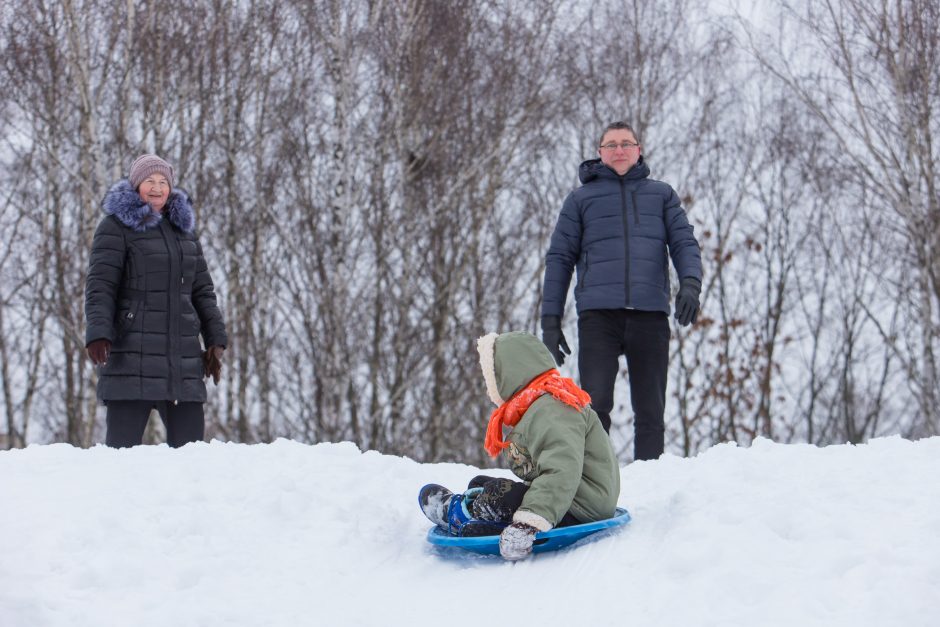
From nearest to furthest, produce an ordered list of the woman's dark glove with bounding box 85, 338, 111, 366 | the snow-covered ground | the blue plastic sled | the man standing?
1. the snow-covered ground
2. the blue plastic sled
3. the woman's dark glove with bounding box 85, 338, 111, 366
4. the man standing

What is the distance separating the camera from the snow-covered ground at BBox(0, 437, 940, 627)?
2648 mm

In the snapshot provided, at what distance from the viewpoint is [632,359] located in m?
4.91

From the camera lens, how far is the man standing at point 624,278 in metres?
4.83

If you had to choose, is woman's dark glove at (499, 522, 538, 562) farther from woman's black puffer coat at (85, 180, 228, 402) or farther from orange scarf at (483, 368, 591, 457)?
woman's black puffer coat at (85, 180, 228, 402)

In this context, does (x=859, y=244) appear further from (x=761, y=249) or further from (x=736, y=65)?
(x=736, y=65)

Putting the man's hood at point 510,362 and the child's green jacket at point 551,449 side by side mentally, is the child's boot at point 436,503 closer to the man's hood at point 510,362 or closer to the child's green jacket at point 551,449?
the child's green jacket at point 551,449

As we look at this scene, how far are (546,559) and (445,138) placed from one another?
28.3 feet

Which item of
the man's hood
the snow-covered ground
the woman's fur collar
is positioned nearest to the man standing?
the snow-covered ground

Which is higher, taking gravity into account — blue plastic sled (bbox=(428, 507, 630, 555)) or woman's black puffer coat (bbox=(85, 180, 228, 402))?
woman's black puffer coat (bbox=(85, 180, 228, 402))

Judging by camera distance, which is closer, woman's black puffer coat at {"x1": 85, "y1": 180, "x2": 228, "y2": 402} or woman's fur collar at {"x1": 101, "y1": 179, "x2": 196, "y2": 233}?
woman's black puffer coat at {"x1": 85, "y1": 180, "x2": 228, "y2": 402}

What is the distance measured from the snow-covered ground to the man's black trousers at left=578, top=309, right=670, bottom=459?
0.74 m

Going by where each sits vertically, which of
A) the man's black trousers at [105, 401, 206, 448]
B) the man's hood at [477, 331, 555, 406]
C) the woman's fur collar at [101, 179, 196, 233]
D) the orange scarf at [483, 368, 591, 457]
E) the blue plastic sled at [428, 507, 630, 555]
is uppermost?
the woman's fur collar at [101, 179, 196, 233]

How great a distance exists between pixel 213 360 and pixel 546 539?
2.54m

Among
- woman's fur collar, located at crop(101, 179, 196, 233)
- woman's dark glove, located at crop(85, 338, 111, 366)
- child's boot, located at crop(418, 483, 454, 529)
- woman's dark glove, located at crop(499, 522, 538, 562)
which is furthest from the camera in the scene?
woman's fur collar, located at crop(101, 179, 196, 233)
